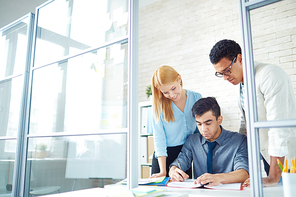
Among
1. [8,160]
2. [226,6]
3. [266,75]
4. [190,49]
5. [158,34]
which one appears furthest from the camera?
[158,34]

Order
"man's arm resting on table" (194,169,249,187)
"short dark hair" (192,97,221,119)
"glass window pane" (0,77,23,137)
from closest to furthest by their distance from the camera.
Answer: "man's arm resting on table" (194,169,249,187)
"short dark hair" (192,97,221,119)
"glass window pane" (0,77,23,137)

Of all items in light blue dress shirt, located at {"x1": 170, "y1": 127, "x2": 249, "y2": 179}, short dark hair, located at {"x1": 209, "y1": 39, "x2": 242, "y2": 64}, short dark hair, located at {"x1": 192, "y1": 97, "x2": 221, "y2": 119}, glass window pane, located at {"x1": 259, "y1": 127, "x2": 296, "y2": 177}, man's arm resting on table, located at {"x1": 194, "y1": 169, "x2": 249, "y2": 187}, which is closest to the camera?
glass window pane, located at {"x1": 259, "y1": 127, "x2": 296, "y2": 177}

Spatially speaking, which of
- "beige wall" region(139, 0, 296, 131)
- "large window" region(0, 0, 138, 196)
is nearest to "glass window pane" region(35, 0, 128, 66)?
"large window" region(0, 0, 138, 196)

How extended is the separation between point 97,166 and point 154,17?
2837mm

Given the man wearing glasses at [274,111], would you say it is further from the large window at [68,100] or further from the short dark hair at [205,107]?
the short dark hair at [205,107]

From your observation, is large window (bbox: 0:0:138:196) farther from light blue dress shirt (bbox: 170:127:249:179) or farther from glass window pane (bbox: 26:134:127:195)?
light blue dress shirt (bbox: 170:127:249:179)

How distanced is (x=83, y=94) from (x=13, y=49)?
903mm

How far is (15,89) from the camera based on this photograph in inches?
65.7

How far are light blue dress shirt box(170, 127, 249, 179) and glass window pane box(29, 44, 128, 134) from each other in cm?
63

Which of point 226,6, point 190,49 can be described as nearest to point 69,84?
point 190,49

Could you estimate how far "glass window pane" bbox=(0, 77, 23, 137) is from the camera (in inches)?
63.0

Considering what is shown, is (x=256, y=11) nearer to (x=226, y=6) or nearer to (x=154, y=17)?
(x=226, y=6)

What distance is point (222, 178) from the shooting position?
107 cm

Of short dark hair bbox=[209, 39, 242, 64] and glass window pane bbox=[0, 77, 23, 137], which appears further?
glass window pane bbox=[0, 77, 23, 137]
